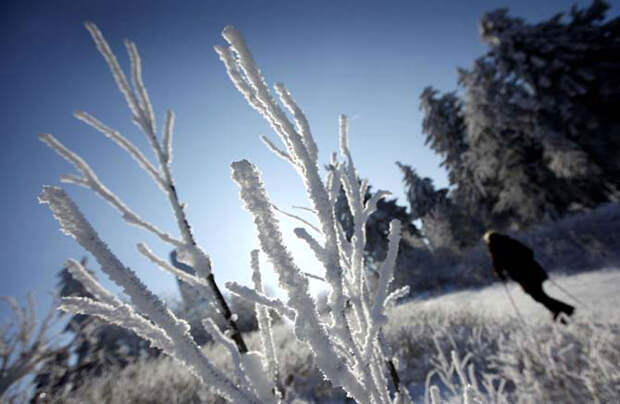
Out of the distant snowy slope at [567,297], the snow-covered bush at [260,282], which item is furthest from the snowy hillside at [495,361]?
the snow-covered bush at [260,282]

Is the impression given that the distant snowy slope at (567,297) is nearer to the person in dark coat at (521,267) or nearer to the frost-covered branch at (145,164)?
the person in dark coat at (521,267)

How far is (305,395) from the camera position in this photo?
4.72 meters

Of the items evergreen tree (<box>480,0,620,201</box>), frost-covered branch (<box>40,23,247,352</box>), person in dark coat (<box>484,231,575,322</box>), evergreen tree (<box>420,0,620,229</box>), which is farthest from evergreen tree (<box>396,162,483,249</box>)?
frost-covered branch (<box>40,23,247,352</box>)

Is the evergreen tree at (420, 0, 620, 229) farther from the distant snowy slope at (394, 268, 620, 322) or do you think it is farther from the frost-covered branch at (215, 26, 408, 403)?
the frost-covered branch at (215, 26, 408, 403)

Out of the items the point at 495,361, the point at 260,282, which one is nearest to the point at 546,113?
the point at 495,361

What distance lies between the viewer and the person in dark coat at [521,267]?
6.11m

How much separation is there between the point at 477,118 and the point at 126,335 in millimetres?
28586

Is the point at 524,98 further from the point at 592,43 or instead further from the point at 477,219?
the point at 477,219

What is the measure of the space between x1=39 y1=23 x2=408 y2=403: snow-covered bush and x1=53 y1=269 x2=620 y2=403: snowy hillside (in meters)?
0.32

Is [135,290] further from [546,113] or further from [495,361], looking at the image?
[546,113]

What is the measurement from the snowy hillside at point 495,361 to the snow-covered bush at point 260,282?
1.04 ft

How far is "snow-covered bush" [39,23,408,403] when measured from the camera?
0.68 metres

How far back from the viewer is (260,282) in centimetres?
112

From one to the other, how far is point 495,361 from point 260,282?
4.79m
